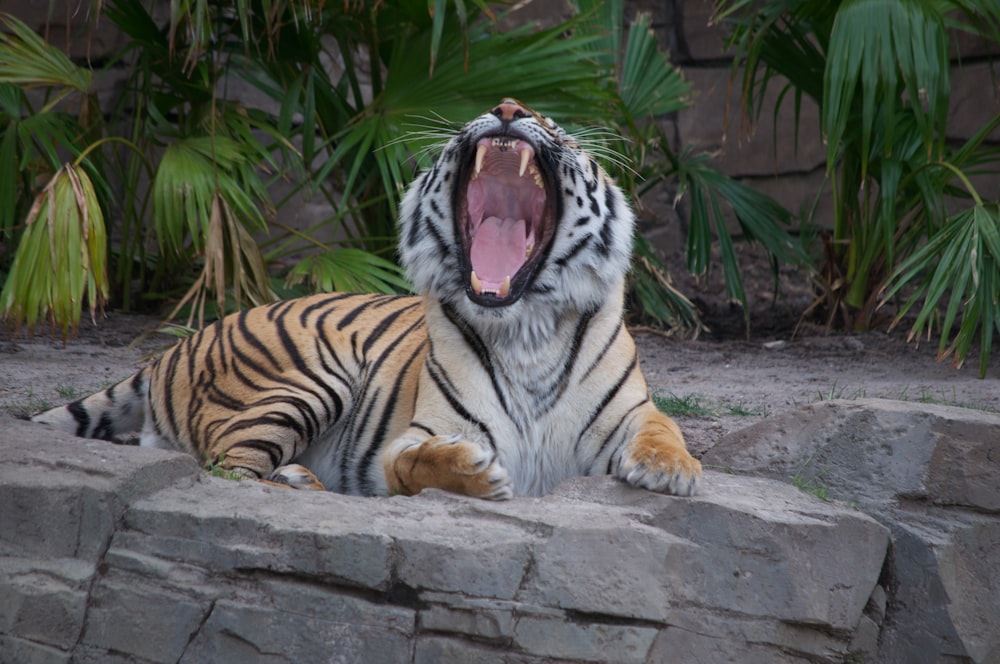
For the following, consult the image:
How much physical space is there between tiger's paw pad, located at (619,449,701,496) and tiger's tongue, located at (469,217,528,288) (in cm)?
69

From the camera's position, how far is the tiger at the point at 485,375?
3184mm

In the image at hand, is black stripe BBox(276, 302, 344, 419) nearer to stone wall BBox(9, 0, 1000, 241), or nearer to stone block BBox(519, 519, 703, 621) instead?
stone block BBox(519, 519, 703, 621)

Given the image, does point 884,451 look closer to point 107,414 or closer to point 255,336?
point 255,336

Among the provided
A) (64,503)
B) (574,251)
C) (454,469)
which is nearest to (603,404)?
(574,251)

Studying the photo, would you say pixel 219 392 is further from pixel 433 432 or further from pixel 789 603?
pixel 789 603

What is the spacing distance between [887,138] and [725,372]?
1503mm

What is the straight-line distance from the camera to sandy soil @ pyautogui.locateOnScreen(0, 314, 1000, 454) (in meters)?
4.65

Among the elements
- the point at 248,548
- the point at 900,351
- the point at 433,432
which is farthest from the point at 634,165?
the point at 248,548

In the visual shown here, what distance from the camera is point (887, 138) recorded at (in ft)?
17.3

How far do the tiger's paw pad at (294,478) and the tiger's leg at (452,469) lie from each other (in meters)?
0.44

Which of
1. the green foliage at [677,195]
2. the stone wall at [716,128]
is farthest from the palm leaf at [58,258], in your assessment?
the stone wall at [716,128]

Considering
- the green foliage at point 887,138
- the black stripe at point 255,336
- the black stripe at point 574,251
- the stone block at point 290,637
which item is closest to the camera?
the stone block at point 290,637

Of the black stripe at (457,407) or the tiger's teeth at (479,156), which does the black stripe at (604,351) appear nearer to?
the black stripe at (457,407)

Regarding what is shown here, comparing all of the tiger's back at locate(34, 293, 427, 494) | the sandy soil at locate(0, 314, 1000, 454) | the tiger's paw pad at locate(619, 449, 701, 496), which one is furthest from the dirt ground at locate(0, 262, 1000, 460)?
the tiger's paw pad at locate(619, 449, 701, 496)
